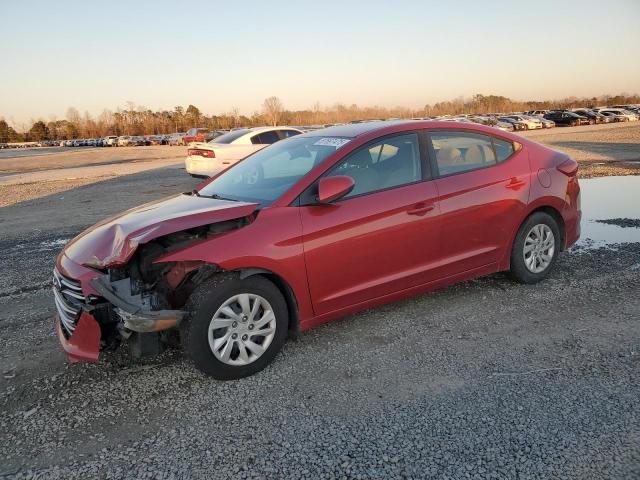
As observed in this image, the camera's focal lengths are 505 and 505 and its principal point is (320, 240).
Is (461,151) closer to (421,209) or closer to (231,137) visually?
(421,209)

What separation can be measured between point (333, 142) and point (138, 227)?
173cm

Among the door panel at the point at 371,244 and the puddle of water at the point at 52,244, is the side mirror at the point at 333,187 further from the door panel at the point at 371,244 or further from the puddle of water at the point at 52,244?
the puddle of water at the point at 52,244

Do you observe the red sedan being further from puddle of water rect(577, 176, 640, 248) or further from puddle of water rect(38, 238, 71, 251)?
puddle of water rect(38, 238, 71, 251)

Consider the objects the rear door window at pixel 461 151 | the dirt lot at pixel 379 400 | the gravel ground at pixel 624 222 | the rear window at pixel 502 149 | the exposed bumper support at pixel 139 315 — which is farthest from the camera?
the gravel ground at pixel 624 222

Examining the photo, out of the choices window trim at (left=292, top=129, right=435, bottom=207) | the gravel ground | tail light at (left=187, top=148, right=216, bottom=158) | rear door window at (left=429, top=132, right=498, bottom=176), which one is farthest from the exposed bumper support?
tail light at (left=187, top=148, right=216, bottom=158)

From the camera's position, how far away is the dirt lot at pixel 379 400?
103 inches

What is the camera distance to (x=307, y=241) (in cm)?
365

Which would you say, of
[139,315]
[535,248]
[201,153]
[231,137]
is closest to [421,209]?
[535,248]

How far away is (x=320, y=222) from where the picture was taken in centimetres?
371

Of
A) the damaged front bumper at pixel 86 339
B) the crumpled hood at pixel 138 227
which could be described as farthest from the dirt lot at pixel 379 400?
the crumpled hood at pixel 138 227

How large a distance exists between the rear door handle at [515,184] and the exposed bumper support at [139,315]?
10.4 feet

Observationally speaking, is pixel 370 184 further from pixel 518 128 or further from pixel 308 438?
pixel 518 128

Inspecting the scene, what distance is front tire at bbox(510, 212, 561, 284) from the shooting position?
4.82 metres

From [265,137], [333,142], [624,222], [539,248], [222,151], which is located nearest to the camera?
[333,142]
